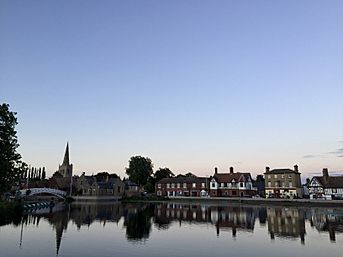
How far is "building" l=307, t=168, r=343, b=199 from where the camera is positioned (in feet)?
274

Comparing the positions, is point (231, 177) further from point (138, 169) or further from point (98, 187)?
point (98, 187)

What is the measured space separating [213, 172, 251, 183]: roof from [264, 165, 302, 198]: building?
20.4 feet

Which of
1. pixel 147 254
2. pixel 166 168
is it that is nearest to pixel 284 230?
pixel 147 254

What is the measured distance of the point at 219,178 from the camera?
10325 cm

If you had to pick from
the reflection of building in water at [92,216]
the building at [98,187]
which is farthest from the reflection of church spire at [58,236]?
the building at [98,187]

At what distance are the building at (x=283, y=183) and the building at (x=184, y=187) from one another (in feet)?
62.6

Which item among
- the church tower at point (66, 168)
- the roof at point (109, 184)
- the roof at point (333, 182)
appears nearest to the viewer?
the roof at point (333, 182)

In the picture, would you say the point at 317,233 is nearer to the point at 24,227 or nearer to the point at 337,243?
the point at 337,243

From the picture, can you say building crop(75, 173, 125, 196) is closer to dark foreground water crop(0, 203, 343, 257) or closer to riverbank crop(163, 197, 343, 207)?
riverbank crop(163, 197, 343, 207)

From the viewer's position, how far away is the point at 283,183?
93625 millimetres

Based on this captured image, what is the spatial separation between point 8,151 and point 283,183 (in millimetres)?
74911

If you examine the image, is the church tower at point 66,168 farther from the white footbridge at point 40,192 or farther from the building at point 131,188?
the white footbridge at point 40,192

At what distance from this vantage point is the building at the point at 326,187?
8362cm

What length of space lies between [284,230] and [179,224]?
1226 centimetres
